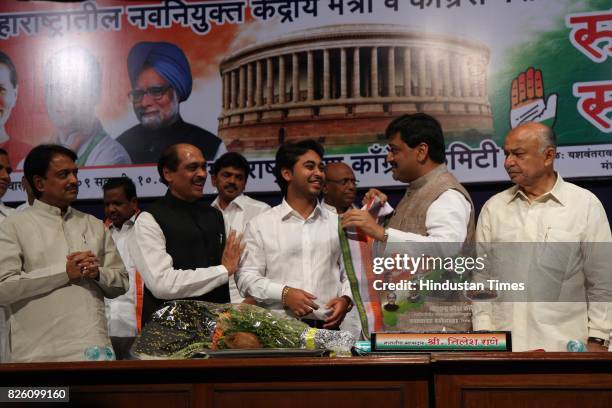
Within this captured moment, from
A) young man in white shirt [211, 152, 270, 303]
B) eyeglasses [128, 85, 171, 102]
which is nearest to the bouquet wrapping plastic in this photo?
young man in white shirt [211, 152, 270, 303]

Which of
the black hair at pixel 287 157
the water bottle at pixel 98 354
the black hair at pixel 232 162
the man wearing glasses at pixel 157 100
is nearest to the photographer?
the water bottle at pixel 98 354

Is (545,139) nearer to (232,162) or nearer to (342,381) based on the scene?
(342,381)

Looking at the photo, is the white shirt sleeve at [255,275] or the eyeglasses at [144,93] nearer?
the white shirt sleeve at [255,275]

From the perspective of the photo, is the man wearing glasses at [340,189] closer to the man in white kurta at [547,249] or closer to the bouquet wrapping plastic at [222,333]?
the man in white kurta at [547,249]

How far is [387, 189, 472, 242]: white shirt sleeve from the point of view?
3.21m

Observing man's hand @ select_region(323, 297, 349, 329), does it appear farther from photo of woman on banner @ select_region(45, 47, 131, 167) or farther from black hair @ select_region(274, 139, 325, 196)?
photo of woman on banner @ select_region(45, 47, 131, 167)

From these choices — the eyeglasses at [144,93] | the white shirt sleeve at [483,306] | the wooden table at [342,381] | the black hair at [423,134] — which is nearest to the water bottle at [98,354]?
the wooden table at [342,381]

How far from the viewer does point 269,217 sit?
11.5 ft

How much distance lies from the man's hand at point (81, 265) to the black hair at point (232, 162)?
129cm

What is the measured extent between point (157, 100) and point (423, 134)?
191 cm

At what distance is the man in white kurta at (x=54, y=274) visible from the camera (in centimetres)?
319

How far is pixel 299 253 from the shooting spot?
343 cm

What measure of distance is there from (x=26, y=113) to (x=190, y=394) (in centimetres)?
304

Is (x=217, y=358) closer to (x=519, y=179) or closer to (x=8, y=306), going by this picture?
(x=8, y=306)
